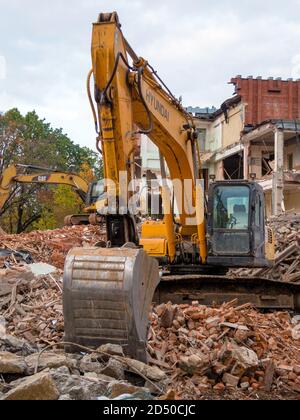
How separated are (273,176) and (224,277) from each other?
19.0 metres

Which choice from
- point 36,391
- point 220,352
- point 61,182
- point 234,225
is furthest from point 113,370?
point 61,182

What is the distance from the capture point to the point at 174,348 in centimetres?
657

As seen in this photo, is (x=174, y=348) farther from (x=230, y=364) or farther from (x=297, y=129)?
(x=297, y=129)

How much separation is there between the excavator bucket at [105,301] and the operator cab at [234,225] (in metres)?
4.21

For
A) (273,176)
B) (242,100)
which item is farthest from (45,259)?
(242,100)

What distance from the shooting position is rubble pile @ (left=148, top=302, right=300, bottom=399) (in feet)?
19.9

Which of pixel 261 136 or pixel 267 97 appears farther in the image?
pixel 267 97

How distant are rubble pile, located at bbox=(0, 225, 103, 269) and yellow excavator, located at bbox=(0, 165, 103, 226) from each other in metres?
0.91

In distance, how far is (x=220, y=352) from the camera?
6.27 m

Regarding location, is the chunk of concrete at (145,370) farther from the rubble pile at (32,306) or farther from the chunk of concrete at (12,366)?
the rubble pile at (32,306)

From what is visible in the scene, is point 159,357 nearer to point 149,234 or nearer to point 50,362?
point 50,362

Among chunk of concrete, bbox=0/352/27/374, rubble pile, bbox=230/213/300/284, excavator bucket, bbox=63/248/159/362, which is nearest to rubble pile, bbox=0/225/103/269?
rubble pile, bbox=230/213/300/284

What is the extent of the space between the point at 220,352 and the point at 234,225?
12.9ft

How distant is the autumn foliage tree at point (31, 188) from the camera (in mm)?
37094
